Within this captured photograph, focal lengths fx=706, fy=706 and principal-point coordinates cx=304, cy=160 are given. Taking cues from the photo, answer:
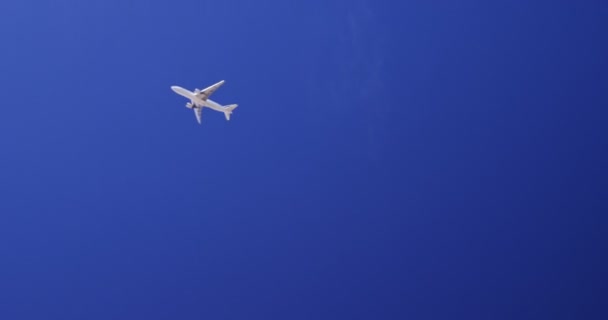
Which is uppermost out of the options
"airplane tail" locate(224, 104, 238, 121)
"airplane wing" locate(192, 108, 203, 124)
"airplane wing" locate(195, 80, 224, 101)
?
"airplane tail" locate(224, 104, 238, 121)

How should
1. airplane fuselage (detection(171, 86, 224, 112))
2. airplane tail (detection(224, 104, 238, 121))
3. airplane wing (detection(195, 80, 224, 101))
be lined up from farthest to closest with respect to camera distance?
airplane tail (detection(224, 104, 238, 121)) → airplane fuselage (detection(171, 86, 224, 112)) → airplane wing (detection(195, 80, 224, 101))

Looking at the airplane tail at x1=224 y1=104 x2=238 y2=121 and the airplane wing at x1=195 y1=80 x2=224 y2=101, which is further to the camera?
the airplane tail at x1=224 y1=104 x2=238 y2=121

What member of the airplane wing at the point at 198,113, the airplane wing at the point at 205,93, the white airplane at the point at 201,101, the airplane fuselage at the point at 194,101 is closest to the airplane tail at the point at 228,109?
the white airplane at the point at 201,101

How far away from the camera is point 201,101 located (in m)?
59.1

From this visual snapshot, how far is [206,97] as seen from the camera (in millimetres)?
58875

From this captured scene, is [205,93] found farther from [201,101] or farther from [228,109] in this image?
[228,109]

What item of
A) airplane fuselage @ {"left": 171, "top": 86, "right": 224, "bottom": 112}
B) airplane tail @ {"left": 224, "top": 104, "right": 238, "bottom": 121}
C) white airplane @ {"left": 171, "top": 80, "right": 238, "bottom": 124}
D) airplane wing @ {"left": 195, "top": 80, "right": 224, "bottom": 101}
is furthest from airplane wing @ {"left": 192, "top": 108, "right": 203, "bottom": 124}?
airplane wing @ {"left": 195, "top": 80, "right": 224, "bottom": 101}

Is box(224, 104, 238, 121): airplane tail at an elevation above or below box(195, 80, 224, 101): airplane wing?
above

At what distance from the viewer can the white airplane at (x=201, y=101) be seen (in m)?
58.3

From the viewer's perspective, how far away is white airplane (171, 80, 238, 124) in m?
58.3

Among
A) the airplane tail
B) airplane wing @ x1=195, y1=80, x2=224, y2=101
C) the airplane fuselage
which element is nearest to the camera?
airplane wing @ x1=195, y1=80, x2=224, y2=101

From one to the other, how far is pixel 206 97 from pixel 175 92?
12.1 ft

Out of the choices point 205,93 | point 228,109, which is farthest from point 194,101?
point 228,109

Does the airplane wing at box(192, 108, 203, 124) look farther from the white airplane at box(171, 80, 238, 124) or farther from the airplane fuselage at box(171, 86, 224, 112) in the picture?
the airplane fuselage at box(171, 86, 224, 112)
